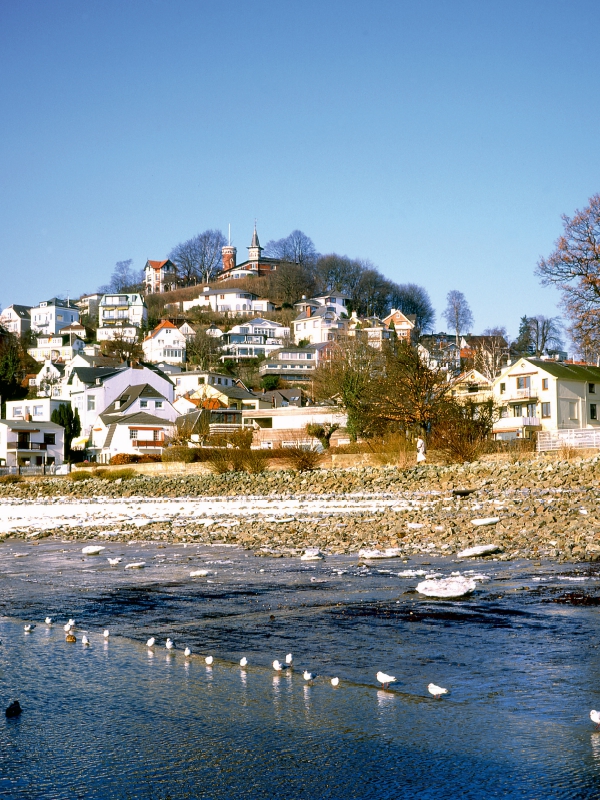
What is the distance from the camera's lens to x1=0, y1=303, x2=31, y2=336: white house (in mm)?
158625

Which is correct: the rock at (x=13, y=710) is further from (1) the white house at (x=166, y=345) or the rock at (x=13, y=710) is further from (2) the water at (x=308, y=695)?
(1) the white house at (x=166, y=345)

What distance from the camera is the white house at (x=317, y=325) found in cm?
13600

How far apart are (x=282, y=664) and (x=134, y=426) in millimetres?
67709

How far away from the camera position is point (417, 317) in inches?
6024

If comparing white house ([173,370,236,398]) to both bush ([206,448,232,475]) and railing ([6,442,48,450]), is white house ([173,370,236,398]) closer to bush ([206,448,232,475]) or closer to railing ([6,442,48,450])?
railing ([6,442,48,450])

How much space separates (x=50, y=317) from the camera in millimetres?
158250

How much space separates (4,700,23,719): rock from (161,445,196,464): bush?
39.6 meters

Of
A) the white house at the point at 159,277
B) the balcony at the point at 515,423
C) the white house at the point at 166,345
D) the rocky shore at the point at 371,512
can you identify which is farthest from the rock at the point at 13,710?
the white house at the point at 159,277

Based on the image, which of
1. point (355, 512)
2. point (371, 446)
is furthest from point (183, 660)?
point (371, 446)

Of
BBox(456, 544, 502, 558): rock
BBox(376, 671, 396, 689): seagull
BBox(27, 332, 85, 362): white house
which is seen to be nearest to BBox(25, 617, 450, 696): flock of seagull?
BBox(376, 671, 396, 689): seagull

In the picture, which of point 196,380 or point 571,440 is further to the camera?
point 196,380


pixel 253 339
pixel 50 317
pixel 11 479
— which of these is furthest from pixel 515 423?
pixel 50 317

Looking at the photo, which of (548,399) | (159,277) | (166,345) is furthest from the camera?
(159,277)

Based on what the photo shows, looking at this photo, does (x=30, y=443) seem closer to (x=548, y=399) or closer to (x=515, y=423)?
(x=515, y=423)
